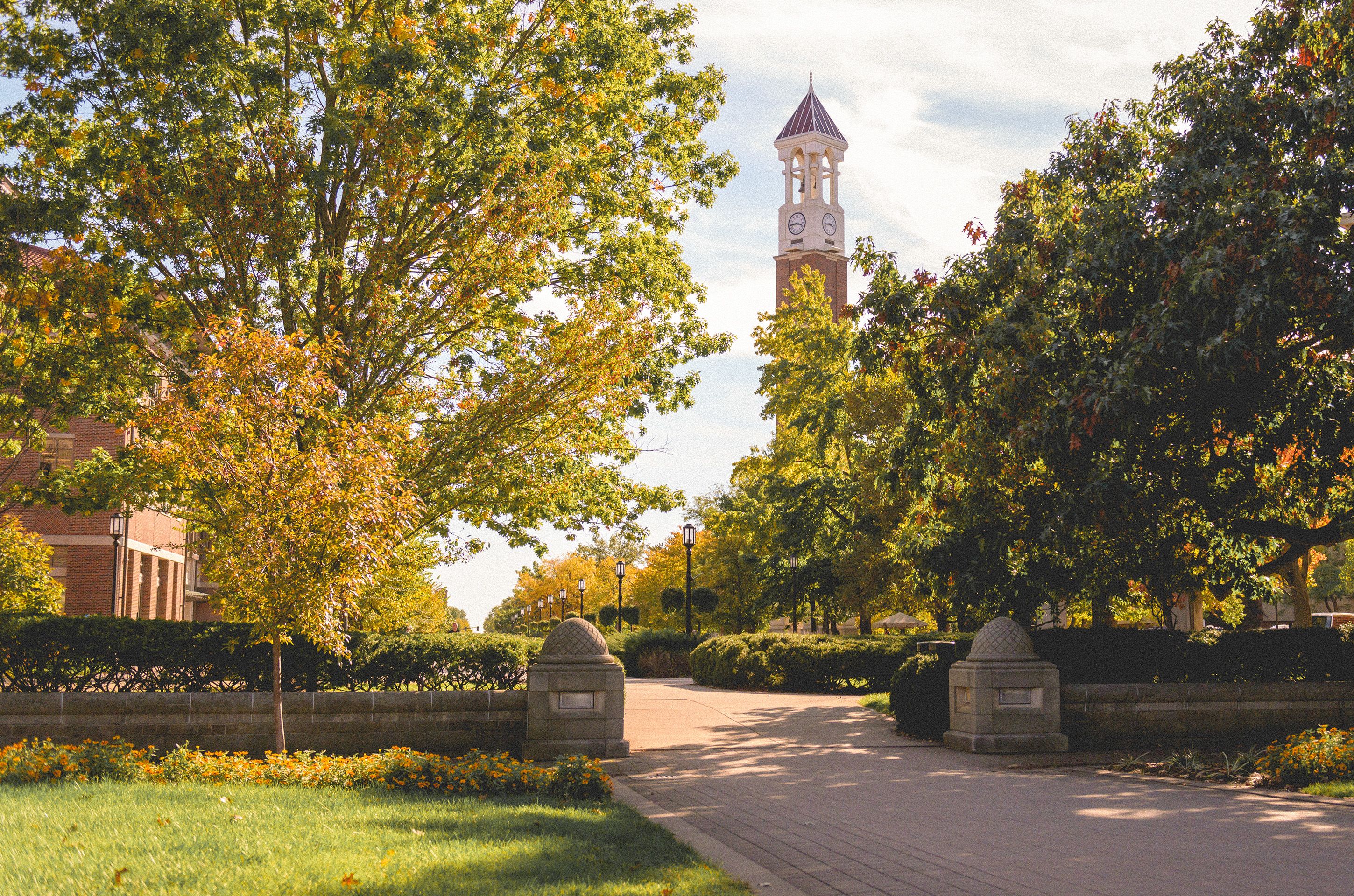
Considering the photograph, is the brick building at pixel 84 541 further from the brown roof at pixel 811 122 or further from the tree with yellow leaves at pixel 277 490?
the brown roof at pixel 811 122

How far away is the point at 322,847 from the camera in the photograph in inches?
261

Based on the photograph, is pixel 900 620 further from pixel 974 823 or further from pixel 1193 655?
pixel 974 823

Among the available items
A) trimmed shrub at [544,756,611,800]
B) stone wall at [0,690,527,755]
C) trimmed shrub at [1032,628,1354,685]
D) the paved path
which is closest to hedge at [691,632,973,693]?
trimmed shrub at [1032,628,1354,685]

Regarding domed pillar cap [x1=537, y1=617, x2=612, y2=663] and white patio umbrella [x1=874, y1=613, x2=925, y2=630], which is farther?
white patio umbrella [x1=874, y1=613, x2=925, y2=630]

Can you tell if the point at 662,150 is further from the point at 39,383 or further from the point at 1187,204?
the point at 39,383

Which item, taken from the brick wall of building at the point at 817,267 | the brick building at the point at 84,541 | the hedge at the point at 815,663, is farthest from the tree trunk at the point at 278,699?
the brick wall of building at the point at 817,267

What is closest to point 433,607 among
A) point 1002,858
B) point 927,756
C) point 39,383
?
point 39,383

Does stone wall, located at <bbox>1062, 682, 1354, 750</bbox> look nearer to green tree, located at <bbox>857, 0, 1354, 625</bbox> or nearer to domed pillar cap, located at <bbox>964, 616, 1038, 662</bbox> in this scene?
domed pillar cap, located at <bbox>964, 616, 1038, 662</bbox>

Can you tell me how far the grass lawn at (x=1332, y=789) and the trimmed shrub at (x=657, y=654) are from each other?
25.9m

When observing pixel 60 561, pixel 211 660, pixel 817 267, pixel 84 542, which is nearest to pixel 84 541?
pixel 84 542

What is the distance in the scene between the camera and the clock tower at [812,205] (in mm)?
100438

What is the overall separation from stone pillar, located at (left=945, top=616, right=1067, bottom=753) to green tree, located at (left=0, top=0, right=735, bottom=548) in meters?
5.99

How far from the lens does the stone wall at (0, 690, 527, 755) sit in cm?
1204

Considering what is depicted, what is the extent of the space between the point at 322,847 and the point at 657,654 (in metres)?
29.5
